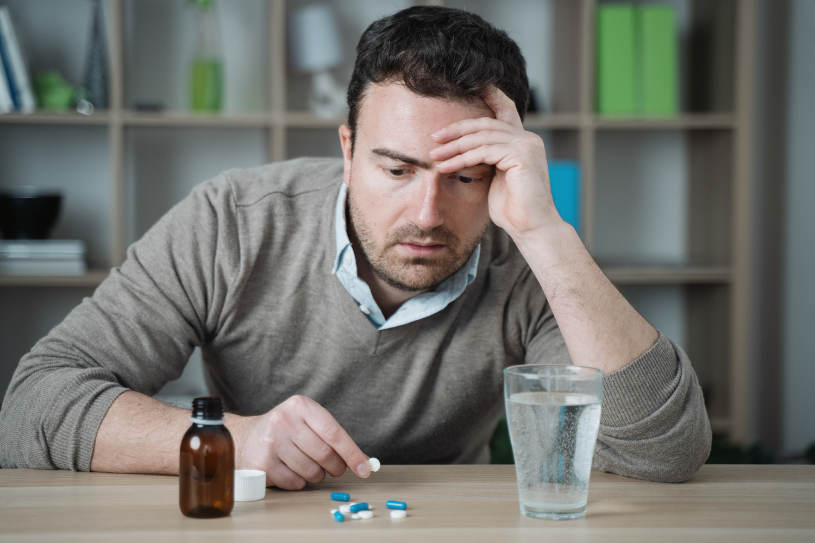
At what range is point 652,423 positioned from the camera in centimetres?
121

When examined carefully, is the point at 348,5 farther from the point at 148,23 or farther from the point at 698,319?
the point at 698,319

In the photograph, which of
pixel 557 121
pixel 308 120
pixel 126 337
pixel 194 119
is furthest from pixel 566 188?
pixel 126 337

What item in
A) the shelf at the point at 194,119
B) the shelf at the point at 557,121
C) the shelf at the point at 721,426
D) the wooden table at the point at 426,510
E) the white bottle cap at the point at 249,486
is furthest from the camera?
the shelf at the point at 721,426

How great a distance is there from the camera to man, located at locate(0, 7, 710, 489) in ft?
3.91

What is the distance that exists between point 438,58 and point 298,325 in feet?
1.67

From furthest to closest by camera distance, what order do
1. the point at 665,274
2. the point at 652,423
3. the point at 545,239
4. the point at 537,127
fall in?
the point at 537,127, the point at 665,274, the point at 545,239, the point at 652,423

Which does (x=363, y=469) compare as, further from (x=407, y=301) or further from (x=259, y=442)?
(x=407, y=301)

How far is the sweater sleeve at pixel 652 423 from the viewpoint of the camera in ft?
3.84

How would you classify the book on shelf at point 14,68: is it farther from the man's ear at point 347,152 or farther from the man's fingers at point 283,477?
the man's fingers at point 283,477

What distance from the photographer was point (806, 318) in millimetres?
3049

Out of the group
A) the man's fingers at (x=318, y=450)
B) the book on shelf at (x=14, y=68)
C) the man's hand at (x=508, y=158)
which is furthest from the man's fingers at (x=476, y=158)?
the book on shelf at (x=14, y=68)

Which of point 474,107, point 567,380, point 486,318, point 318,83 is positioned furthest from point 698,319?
point 567,380

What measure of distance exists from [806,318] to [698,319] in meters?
0.39

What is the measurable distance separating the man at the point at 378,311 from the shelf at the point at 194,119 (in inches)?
49.9
